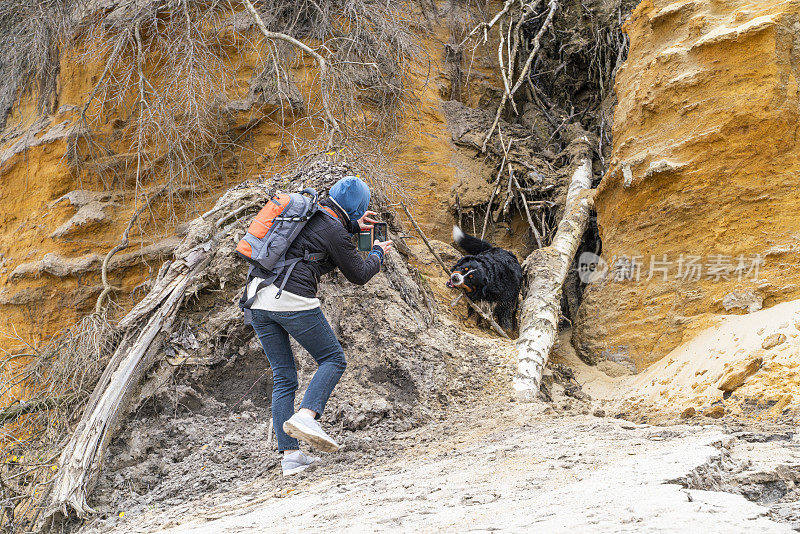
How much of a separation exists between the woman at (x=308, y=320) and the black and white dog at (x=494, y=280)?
236cm

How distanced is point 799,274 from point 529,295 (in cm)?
224

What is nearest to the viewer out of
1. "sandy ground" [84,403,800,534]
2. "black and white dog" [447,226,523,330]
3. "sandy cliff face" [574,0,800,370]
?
"sandy ground" [84,403,800,534]

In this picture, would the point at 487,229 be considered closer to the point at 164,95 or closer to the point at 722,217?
the point at 722,217

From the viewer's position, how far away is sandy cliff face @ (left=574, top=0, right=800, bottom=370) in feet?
17.1

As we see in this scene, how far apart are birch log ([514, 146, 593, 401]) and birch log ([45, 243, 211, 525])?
2.67m

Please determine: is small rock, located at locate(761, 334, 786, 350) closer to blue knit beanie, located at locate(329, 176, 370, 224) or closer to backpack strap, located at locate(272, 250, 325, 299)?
blue knit beanie, located at locate(329, 176, 370, 224)

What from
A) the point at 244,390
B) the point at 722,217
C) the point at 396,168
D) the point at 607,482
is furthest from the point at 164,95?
the point at 607,482

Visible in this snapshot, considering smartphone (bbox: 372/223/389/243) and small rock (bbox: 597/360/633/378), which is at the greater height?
smartphone (bbox: 372/223/389/243)

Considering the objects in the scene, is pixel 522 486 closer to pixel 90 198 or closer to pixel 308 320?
pixel 308 320

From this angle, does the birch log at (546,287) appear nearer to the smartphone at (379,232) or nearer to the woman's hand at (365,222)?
the smartphone at (379,232)

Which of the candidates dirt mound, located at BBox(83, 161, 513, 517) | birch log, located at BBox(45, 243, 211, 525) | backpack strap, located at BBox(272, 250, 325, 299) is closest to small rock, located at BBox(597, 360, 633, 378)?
dirt mound, located at BBox(83, 161, 513, 517)

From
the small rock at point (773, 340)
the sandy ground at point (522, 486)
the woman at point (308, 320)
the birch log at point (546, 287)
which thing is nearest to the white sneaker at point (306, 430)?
the woman at point (308, 320)

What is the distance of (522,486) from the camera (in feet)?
9.85

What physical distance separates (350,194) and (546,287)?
2.89 metres
